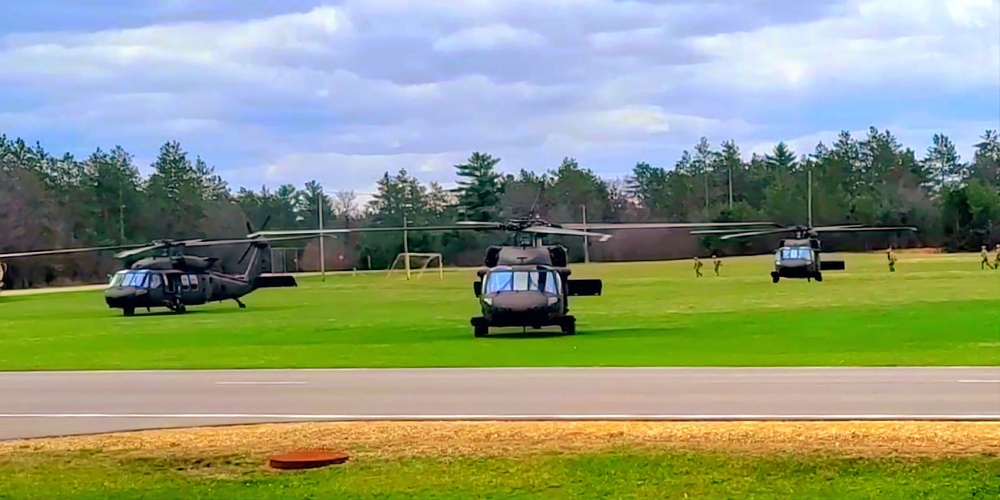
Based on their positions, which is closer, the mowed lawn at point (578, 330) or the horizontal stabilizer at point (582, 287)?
the mowed lawn at point (578, 330)

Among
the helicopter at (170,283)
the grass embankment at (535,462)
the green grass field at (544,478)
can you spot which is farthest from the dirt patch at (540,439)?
the helicopter at (170,283)

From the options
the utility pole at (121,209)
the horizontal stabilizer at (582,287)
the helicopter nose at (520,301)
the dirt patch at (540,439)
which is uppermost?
the utility pole at (121,209)

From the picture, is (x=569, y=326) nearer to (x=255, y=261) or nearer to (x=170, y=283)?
(x=170, y=283)

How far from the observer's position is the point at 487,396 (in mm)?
14992

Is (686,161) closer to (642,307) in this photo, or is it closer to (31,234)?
(31,234)

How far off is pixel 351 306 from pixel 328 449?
3327 centimetres

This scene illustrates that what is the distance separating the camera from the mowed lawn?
70.1 feet

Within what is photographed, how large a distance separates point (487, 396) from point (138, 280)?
93.2 ft

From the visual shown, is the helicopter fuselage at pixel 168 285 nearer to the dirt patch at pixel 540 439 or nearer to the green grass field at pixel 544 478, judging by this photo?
the dirt patch at pixel 540 439

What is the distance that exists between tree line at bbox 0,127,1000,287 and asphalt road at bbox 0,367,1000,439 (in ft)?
187

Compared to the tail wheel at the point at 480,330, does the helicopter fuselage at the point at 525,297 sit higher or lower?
higher

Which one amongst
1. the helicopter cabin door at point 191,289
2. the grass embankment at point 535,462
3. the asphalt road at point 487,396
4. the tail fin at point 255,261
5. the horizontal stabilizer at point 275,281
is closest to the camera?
the grass embankment at point 535,462

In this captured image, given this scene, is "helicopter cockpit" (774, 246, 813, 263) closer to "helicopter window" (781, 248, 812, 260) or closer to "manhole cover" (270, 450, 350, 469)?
"helicopter window" (781, 248, 812, 260)

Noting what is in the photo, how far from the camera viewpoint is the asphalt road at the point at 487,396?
42.9 ft
